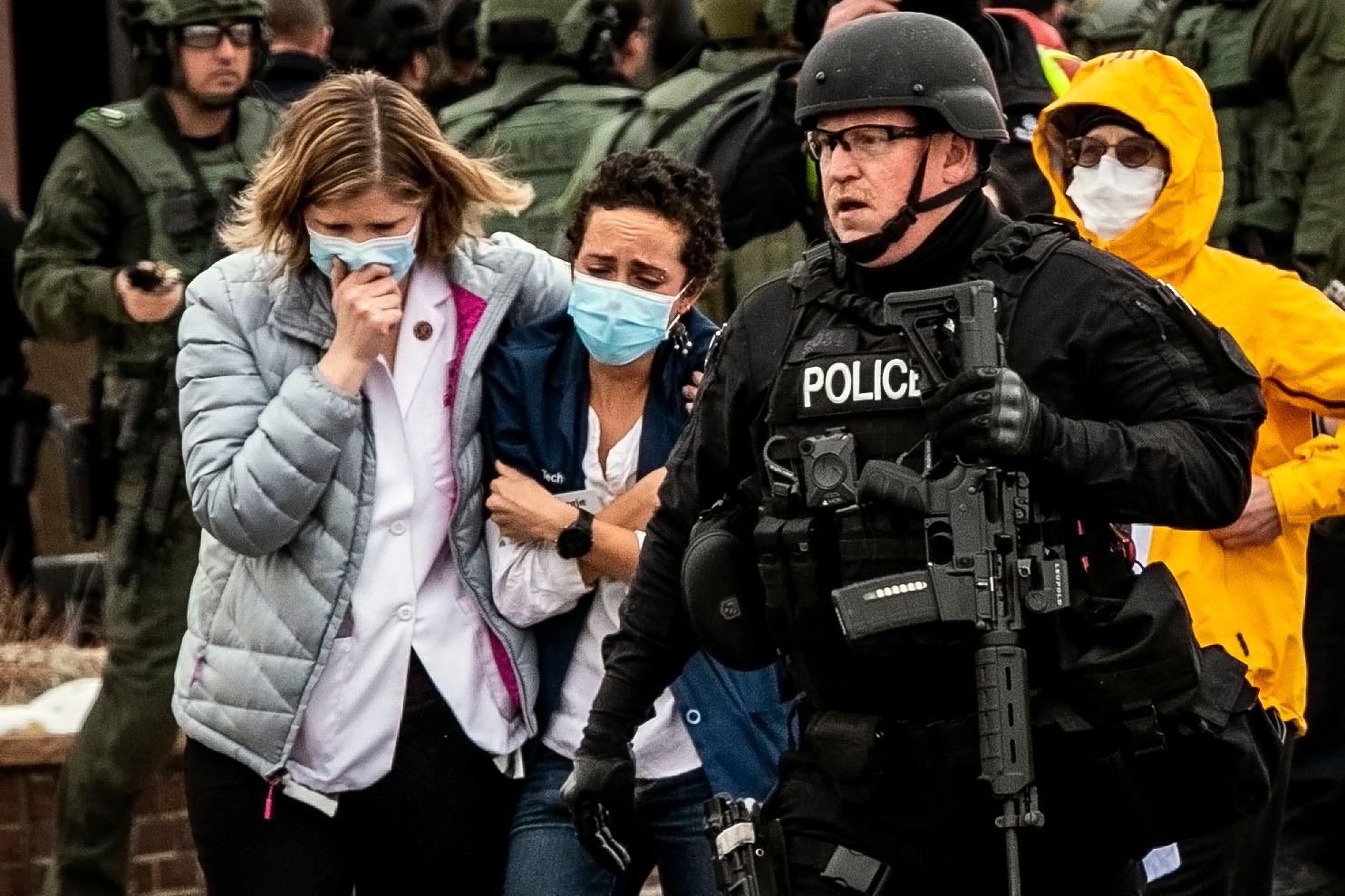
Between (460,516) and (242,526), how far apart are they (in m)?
0.39

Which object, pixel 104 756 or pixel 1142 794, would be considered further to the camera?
pixel 104 756

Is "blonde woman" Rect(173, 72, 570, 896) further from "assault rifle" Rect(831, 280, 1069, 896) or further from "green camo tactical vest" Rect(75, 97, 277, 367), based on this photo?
"green camo tactical vest" Rect(75, 97, 277, 367)

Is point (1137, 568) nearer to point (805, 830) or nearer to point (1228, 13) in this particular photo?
point (805, 830)

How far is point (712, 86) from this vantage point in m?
7.17

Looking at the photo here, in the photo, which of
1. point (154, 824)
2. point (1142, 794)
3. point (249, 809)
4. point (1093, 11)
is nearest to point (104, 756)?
point (154, 824)

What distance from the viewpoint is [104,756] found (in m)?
6.50

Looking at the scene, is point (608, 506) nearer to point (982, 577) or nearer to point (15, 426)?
point (982, 577)

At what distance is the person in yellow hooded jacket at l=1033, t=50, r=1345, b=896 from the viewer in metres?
5.09

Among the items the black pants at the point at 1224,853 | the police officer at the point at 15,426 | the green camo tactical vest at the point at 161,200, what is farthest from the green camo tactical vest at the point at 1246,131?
the police officer at the point at 15,426

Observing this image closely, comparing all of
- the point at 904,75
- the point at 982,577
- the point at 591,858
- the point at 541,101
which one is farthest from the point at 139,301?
the point at 982,577

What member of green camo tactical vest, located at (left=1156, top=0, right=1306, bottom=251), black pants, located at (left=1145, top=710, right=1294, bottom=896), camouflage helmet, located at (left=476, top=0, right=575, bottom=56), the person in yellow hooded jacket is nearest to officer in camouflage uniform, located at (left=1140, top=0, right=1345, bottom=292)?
green camo tactical vest, located at (left=1156, top=0, right=1306, bottom=251)

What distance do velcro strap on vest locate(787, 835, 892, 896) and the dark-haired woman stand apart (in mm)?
608

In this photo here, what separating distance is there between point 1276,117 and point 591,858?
3.47 m

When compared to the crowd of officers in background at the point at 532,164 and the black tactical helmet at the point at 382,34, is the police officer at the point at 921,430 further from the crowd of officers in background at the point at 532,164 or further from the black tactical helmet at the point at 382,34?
the black tactical helmet at the point at 382,34
